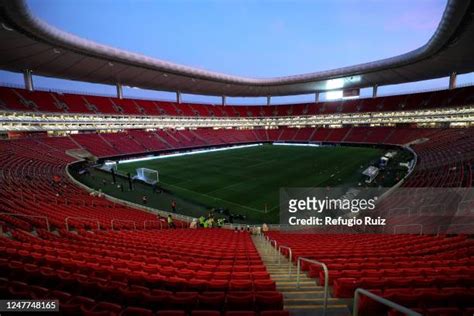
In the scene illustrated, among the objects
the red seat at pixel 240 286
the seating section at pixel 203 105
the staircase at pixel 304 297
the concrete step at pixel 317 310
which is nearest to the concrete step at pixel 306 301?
the staircase at pixel 304 297

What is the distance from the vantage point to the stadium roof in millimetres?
23125

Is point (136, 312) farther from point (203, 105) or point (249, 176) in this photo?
point (203, 105)

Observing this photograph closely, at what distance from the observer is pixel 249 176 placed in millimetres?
30625

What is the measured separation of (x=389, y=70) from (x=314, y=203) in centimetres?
3797

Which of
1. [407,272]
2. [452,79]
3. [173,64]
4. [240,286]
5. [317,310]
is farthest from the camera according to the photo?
[452,79]

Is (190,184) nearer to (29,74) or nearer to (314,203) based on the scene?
(314,203)

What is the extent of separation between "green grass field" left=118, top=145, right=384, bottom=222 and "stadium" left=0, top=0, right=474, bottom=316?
271 millimetres

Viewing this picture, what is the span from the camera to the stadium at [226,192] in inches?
176

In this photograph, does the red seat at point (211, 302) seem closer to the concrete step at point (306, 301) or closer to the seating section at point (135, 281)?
the seating section at point (135, 281)

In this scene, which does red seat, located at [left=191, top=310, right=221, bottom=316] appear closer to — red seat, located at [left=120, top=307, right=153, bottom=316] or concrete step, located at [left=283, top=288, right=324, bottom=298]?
red seat, located at [left=120, top=307, right=153, bottom=316]

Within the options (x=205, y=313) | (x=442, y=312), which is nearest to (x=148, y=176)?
(x=205, y=313)

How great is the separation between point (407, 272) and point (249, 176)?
25446 millimetres

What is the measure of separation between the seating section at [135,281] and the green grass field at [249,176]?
41.9ft

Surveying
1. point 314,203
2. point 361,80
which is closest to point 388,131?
point 361,80
